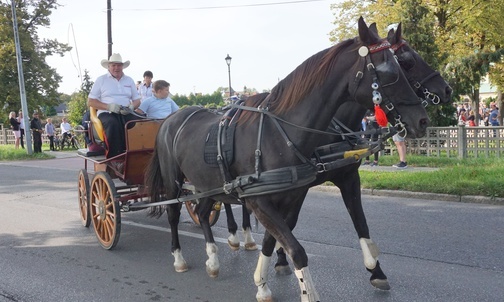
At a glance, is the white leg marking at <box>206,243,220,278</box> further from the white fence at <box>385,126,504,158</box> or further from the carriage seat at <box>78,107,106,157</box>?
the white fence at <box>385,126,504,158</box>

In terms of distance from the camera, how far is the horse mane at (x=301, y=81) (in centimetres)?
373

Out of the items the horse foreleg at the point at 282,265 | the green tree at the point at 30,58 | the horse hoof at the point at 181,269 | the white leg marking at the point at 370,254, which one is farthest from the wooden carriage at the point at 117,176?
the green tree at the point at 30,58

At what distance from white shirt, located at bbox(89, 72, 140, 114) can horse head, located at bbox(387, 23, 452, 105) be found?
413 centimetres

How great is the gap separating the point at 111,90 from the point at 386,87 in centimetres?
439

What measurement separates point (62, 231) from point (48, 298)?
2785mm

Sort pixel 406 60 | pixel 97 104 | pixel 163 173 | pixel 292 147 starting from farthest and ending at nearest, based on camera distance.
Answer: pixel 97 104
pixel 163 173
pixel 406 60
pixel 292 147

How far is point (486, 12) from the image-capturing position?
2166 cm

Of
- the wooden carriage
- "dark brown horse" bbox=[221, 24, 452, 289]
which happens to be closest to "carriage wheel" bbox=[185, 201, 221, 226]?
the wooden carriage

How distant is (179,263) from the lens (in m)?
5.13

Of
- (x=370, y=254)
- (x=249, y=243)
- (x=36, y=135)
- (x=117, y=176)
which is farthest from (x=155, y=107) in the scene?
(x=36, y=135)

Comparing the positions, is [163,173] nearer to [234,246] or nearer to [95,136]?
[234,246]

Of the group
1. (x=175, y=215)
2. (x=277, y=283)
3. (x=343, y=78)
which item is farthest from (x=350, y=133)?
(x=175, y=215)

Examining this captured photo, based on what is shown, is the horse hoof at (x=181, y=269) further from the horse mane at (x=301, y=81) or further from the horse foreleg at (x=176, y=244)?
the horse mane at (x=301, y=81)

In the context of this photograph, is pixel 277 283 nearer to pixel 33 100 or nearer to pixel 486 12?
pixel 486 12
